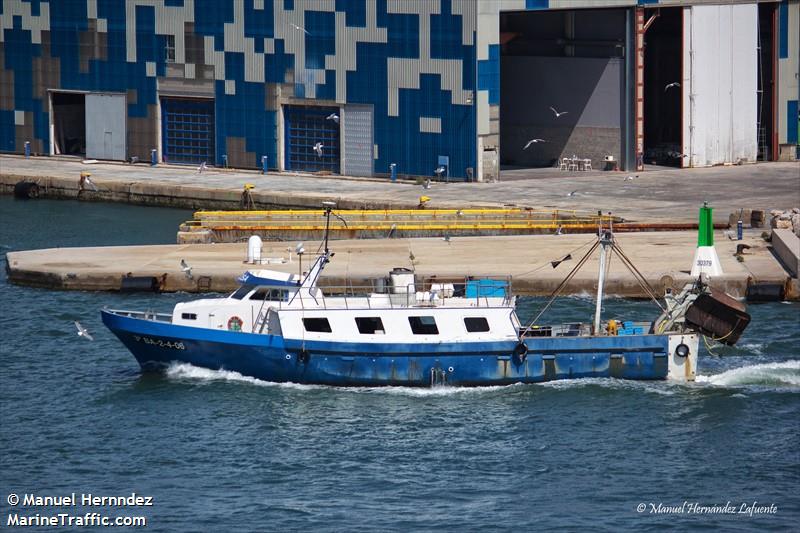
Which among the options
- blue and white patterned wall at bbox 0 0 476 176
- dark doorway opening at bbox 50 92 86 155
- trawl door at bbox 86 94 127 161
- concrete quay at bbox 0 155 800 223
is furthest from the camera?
dark doorway opening at bbox 50 92 86 155

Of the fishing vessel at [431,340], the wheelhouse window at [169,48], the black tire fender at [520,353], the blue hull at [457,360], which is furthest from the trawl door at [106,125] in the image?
the black tire fender at [520,353]

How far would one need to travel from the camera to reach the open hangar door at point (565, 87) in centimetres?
8319

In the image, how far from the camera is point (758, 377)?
46.2m

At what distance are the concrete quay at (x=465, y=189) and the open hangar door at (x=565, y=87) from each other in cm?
213

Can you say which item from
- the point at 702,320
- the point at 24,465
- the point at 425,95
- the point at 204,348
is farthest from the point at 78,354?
the point at 425,95

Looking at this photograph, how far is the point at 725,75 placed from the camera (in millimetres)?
84000

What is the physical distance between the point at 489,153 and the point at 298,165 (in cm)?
1101

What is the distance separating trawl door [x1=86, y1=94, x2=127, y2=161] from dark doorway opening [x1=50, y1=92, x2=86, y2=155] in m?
2.31

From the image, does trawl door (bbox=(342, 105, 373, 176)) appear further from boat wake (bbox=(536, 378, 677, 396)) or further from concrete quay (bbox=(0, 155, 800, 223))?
boat wake (bbox=(536, 378, 677, 396))

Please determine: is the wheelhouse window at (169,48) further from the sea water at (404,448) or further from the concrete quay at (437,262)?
the sea water at (404,448)

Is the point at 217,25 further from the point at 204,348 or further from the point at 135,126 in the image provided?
the point at 204,348

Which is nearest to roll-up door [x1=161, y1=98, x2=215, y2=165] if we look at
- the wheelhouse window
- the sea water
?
the wheelhouse window

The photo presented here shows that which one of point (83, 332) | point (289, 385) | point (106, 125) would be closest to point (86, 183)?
point (106, 125)

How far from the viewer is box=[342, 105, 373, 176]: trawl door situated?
82.0m
